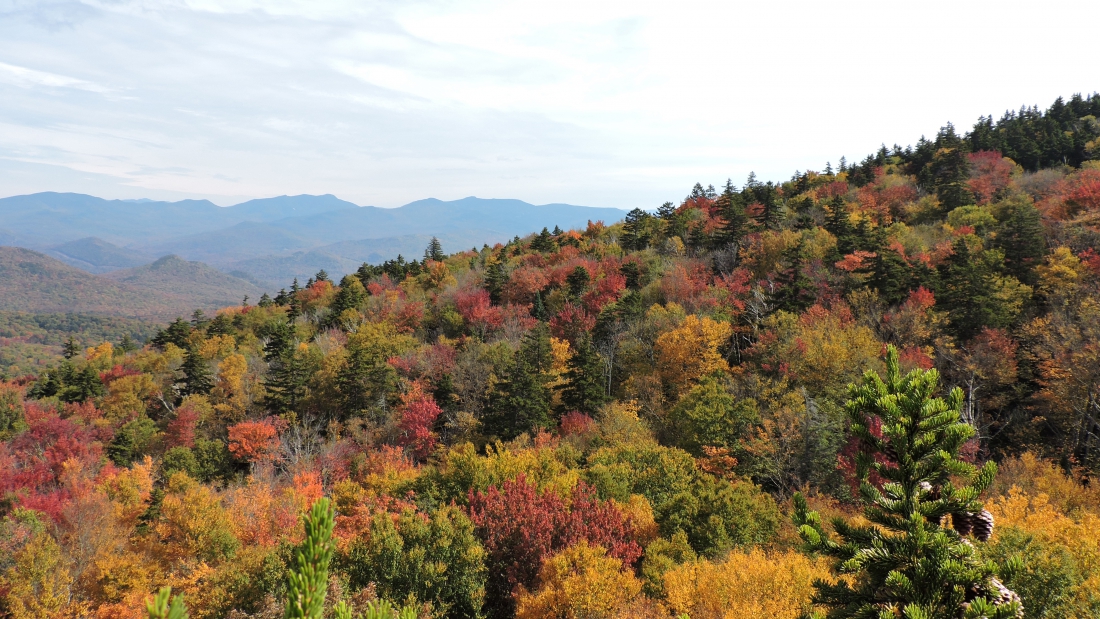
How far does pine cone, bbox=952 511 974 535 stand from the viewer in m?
6.36

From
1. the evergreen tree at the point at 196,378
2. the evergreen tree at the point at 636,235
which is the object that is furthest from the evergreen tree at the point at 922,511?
the evergreen tree at the point at 636,235

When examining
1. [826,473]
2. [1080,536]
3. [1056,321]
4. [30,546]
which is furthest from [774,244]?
[30,546]

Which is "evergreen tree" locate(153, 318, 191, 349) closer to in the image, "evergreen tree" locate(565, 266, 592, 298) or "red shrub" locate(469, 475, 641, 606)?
"evergreen tree" locate(565, 266, 592, 298)

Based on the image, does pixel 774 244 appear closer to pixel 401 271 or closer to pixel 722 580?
pixel 722 580

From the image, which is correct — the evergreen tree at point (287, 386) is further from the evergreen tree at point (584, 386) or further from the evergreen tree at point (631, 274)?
the evergreen tree at point (631, 274)

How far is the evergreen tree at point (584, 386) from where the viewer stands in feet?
131

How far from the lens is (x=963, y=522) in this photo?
6422 mm

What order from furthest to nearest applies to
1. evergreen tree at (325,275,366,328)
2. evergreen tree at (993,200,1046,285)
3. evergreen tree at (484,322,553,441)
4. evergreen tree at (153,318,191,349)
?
evergreen tree at (153,318,191,349) → evergreen tree at (325,275,366,328) → evergreen tree at (993,200,1046,285) → evergreen tree at (484,322,553,441)

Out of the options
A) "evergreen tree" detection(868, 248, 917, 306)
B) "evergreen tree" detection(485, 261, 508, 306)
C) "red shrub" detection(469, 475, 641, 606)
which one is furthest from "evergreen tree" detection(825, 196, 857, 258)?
"red shrub" detection(469, 475, 641, 606)

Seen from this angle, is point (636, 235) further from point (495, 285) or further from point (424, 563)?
point (424, 563)

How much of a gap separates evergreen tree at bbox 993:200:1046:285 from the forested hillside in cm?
23

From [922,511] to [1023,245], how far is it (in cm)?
4709

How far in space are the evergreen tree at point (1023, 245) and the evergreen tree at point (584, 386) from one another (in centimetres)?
3272

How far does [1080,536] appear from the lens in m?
15.0
